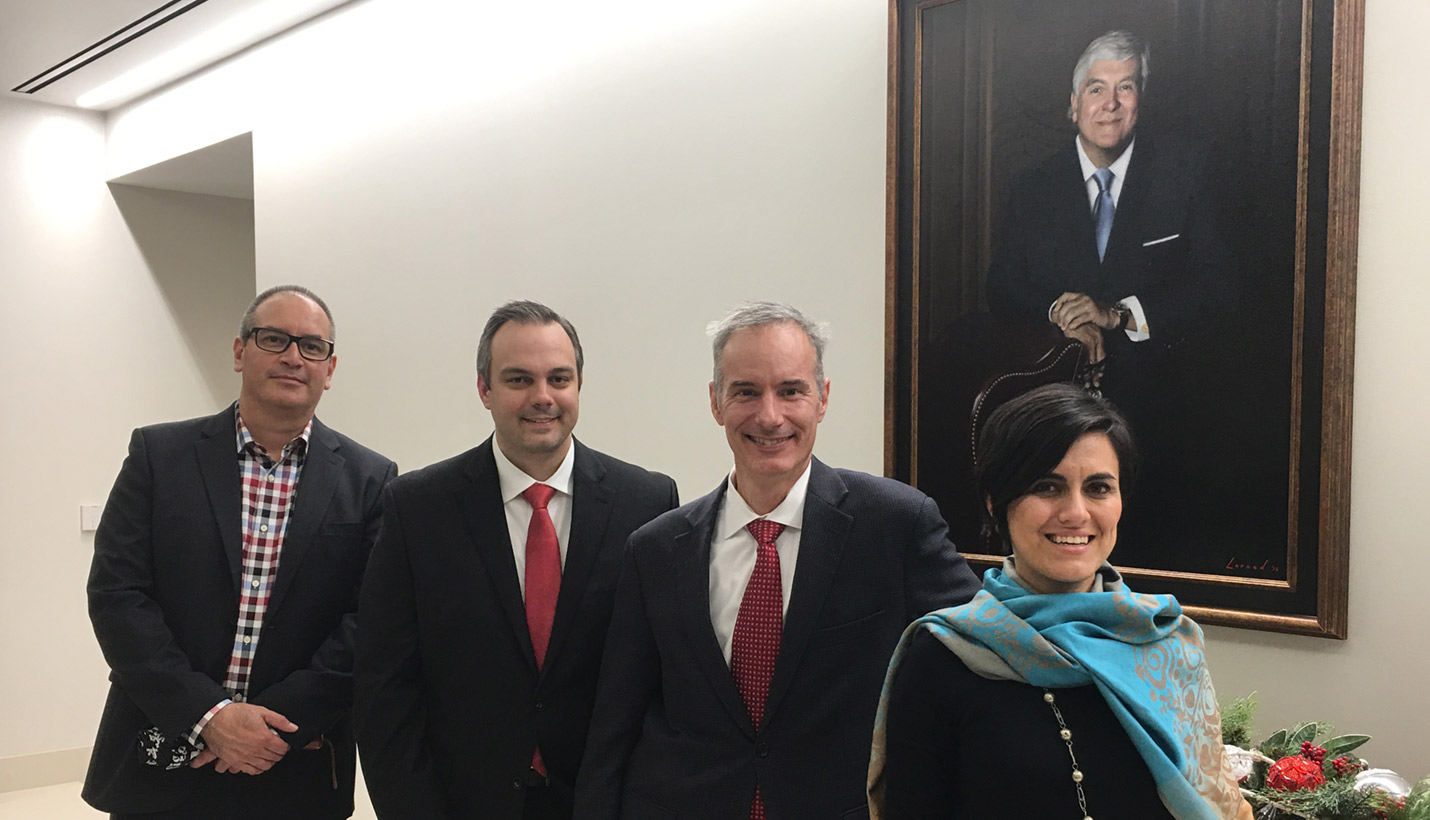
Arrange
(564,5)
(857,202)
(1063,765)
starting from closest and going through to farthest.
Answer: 1. (1063,765)
2. (857,202)
3. (564,5)

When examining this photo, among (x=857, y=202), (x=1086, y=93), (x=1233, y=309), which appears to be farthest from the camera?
(x=857, y=202)

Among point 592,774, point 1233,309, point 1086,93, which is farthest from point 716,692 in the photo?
point 1086,93

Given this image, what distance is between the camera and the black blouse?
55.2 inches

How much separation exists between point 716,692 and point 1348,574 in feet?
4.42

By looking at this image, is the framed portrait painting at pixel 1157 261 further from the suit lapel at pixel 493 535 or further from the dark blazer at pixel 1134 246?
the suit lapel at pixel 493 535

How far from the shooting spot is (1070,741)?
4.64ft

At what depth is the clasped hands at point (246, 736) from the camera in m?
2.54

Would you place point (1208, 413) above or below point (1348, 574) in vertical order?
above

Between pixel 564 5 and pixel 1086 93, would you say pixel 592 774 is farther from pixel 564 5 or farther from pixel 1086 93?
pixel 564 5

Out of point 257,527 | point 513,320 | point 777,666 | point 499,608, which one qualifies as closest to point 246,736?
point 257,527

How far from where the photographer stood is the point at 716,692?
1.92 meters

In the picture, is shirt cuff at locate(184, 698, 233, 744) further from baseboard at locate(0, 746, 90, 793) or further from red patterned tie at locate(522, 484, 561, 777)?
baseboard at locate(0, 746, 90, 793)

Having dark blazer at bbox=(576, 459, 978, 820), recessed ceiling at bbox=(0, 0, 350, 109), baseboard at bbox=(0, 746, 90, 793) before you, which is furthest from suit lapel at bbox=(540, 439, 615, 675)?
baseboard at bbox=(0, 746, 90, 793)

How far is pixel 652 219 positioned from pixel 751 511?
1883mm
